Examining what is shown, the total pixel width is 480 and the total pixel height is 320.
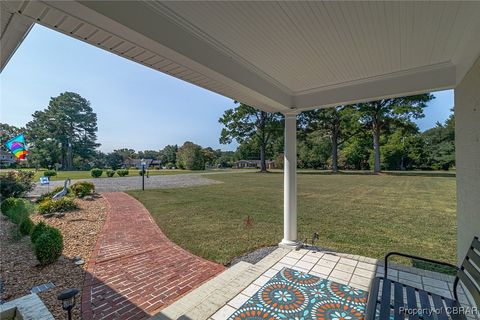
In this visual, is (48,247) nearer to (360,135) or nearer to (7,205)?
(7,205)

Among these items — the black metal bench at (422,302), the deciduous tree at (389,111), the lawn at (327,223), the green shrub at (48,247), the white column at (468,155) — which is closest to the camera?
the black metal bench at (422,302)

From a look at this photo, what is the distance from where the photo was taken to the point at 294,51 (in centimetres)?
243

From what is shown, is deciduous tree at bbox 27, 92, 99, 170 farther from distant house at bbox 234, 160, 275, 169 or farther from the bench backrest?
the bench backrest

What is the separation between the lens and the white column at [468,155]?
2129 millimetres

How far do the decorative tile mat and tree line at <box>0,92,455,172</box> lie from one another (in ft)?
68.6

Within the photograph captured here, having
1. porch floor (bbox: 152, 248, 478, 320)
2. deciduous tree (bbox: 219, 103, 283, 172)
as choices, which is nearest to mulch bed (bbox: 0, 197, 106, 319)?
porch floor (bbox: 152, 248, 478, 320)

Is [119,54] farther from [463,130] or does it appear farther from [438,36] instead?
[463,130]

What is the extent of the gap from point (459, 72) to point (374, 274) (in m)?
2.71

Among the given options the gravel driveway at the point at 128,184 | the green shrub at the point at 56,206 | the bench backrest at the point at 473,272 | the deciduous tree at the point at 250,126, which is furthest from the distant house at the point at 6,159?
the bench backrest at the point at 473,272

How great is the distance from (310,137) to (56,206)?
24.2 metres

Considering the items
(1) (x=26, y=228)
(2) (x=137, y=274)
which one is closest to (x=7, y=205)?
(1) (x=26, y=228)

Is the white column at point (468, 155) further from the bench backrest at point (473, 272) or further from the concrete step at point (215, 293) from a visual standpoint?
the concrete step at point (215, 293)

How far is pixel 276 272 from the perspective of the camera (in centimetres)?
311

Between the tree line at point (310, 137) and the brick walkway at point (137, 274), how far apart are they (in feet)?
69.6
